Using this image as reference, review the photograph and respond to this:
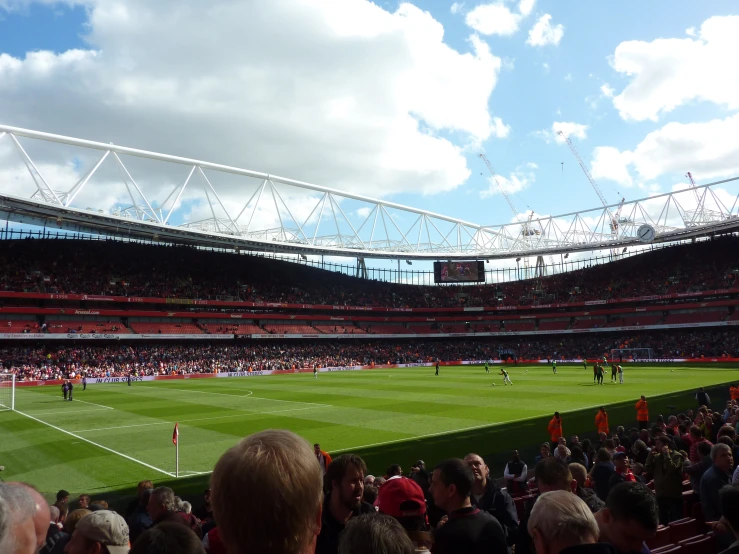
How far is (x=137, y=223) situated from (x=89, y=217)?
15.9ft

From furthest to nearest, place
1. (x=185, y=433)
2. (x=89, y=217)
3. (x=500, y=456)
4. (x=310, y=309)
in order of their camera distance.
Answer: (x=310, y=309), (x=89, y=217), (x=185, y=433), (x=500, y=456)

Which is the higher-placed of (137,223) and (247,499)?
(137,223)

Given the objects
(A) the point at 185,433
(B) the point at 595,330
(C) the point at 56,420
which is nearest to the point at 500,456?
(A) the point at 185,433

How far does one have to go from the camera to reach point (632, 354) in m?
63.6

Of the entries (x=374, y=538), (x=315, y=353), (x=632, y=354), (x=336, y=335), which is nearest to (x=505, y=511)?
(x=374, y=538)

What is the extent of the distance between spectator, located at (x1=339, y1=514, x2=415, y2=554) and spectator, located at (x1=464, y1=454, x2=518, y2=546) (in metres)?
3.35

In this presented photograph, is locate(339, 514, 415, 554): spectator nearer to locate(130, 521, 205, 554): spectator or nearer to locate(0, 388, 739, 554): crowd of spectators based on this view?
locate(0, 388, 739, 554): crowd of spectators

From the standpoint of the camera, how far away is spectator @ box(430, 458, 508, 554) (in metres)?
3.74

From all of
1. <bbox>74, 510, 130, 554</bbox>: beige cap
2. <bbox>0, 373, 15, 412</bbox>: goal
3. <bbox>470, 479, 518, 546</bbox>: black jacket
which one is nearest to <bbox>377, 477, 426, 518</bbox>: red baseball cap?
<bbox>74, 510, 130, 554</bbox>: beige cap

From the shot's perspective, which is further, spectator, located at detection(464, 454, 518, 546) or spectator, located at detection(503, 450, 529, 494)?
spectator, located at detection(503, 450, 529, 494)

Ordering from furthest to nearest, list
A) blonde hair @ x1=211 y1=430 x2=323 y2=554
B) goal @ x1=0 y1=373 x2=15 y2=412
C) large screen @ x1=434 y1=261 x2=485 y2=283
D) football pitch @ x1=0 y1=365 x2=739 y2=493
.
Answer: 1. large screen @ x1=434 y1=261 x2=485 y2=283
2. goal @ x1=0 y1=373 x2=15 y2=412
3. football pitch @ x1=0 y1=365 x2=739 y2=493
4. blonde hair @ x1=211 y1=430 x2=323 y2=554

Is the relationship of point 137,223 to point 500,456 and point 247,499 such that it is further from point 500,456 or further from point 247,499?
point 247,499

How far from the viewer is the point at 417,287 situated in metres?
101

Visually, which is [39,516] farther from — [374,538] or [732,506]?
[732,506]
